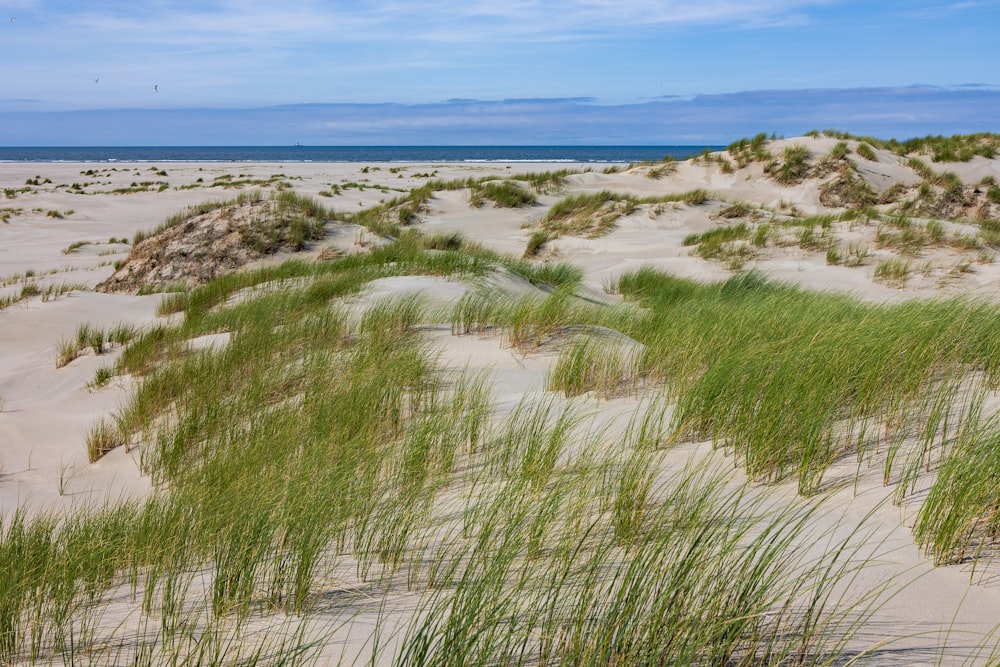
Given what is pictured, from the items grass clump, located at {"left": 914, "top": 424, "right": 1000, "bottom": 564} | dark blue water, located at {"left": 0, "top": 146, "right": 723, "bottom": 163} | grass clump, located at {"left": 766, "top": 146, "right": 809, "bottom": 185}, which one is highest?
dark blue water, located at {"left": 0, "top": 146, "right": 723, "bottom": 163}

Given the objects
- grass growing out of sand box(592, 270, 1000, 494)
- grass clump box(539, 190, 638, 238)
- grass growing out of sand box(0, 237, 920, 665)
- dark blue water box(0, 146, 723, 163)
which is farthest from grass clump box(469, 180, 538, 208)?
dark blue water box(0, 146, 723, 163)

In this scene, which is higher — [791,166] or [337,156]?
[337,156]

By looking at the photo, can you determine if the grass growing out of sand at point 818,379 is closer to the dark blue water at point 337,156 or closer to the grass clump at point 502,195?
the grass clump at point 502,195

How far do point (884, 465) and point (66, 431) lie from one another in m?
5.47

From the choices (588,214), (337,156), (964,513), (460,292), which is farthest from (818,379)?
(337,156)

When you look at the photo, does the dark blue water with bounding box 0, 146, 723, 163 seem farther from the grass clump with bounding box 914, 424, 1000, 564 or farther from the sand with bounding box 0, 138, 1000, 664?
the grass clump with bounding box 914, 424, 1000, 564

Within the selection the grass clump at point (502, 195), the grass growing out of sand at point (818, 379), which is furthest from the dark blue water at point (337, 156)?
the grass growing out of sand at point (818, 379)

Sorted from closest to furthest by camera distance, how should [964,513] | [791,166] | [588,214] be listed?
[964,513]
[588,214]
[791,166]

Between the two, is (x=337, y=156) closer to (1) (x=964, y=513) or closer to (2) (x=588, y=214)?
(2) (x=588, y=214)

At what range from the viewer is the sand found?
2062 mm

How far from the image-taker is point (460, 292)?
704cm

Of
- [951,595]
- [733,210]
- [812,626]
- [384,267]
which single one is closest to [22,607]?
[812,626]

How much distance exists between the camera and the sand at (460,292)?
2062mm

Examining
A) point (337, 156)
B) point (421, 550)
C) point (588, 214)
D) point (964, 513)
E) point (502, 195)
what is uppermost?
point (337, 156)
